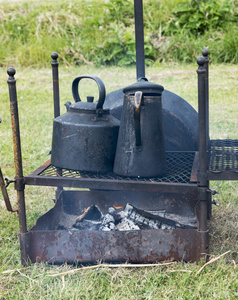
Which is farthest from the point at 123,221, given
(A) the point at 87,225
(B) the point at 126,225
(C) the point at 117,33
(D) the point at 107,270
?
(C) the point at 117,33

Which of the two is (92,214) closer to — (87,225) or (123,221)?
(87,225)

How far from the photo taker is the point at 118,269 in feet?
6.56

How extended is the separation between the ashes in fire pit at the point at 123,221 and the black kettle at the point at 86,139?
305mm

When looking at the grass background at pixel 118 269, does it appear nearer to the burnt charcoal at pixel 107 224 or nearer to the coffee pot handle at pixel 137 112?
the burnt charcoal at pixel 107 224

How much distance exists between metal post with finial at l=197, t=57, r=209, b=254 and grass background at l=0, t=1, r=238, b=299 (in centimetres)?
19

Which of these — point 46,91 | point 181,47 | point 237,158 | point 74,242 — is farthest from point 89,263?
point 181,47

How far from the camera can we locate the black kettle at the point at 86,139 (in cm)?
207

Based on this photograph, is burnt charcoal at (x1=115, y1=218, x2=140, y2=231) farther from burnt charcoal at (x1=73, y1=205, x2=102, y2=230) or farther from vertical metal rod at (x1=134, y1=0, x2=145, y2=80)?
vertical metal rod at (x1=134, y1=0, x2=145, y2=80)

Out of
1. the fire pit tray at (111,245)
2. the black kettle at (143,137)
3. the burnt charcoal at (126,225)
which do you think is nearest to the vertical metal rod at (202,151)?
the fire pit tray at (111,245)

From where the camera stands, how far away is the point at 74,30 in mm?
7898

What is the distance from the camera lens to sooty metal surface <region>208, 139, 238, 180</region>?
1.88 metres

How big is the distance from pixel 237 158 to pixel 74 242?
3.16ft

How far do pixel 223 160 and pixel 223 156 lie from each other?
10cm

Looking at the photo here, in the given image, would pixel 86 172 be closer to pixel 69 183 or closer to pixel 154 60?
pixel 69 183
